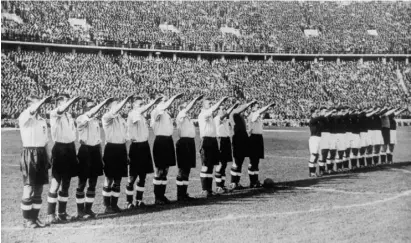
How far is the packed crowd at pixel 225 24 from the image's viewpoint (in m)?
33.4

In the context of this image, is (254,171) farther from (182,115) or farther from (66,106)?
(66,106)

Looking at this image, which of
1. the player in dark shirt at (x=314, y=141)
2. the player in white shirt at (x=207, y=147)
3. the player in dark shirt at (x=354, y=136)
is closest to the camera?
the player in white shirt at (x=207, y=147)

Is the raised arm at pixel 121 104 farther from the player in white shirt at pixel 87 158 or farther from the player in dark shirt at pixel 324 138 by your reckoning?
the player in dark shirt at pixel 324 138

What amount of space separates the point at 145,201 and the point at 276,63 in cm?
3118

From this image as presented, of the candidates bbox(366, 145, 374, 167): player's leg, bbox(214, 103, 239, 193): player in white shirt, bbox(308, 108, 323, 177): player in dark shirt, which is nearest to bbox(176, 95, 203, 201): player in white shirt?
bbox(214, 103, 239, 193): player in white shirt

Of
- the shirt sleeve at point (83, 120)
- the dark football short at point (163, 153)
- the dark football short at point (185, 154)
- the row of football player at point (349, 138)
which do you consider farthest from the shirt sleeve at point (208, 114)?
the row of football player at point (349, 138)

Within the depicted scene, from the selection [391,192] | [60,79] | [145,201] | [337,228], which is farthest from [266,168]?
[60,79]

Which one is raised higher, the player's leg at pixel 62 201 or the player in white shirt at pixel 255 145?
the player in white shirt at pixel 255 145

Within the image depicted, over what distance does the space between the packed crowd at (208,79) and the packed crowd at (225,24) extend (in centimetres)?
132

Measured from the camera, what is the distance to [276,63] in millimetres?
38750

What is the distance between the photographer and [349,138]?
13.1 meters

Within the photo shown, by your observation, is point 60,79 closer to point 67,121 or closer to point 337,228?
point 67,121

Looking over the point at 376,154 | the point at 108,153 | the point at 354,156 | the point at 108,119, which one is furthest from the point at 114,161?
the point at 376,154

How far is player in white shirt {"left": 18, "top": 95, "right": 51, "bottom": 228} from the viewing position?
6688mm
